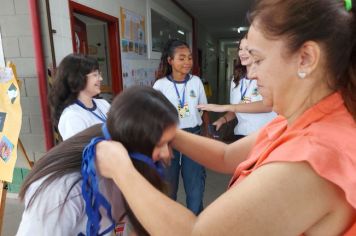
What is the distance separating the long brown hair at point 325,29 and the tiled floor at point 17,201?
2217 mm

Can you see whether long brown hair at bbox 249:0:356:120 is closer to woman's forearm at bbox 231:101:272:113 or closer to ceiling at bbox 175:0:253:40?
woman's forearm at bbox 231:101:272:113

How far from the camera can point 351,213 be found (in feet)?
1.84

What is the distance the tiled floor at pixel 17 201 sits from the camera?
91.8 inches

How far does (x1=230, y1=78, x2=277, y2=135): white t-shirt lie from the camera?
211cm

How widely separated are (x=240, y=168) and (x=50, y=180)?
1.66 feet

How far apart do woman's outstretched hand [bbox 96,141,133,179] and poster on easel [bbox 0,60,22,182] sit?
1.63m

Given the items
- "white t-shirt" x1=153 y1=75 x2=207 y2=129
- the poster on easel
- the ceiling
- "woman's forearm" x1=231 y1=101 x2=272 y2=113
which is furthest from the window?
"woman's forearm" x1=231 y1=101 x2=272 y2=113

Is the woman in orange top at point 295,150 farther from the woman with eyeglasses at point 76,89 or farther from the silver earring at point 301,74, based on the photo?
the woman with eyeglasses at point 76,89

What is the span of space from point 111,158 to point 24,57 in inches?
87.8

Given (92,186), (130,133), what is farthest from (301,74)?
(92,186)

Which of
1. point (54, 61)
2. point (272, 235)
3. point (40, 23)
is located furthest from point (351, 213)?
point (40, 23)

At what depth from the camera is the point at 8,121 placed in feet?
6.72

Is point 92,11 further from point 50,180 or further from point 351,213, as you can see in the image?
point 351,213

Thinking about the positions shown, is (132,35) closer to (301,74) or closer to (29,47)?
(29,47)
